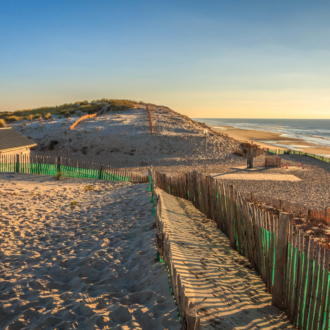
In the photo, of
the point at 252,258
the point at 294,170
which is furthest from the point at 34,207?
the point at 294,170

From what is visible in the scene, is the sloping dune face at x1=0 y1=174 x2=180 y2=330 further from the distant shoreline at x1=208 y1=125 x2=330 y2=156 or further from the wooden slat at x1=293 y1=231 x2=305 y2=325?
the distant shoreline at x1=208 y1=125 x2=330 y2=156

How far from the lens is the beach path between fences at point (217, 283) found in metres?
3.67

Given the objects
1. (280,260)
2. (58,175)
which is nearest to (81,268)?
(280,260)

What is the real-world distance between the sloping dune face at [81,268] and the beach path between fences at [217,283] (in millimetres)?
401

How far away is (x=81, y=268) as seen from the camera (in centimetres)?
522

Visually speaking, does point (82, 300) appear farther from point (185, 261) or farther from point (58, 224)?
point (58, 224)

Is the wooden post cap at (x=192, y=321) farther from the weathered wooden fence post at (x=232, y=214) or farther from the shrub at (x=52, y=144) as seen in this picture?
the shrub at (x=52, y=144)

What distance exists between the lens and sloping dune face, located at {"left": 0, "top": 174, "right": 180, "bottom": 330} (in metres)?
3.65

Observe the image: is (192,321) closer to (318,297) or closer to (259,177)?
(318,297)

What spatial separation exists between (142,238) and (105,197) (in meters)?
5.62

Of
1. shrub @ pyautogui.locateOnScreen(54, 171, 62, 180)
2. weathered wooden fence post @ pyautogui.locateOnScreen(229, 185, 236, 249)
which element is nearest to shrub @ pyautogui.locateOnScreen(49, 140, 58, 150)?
shrub @ pyautogui.locateOnScreen(54, 171, 62, 180)

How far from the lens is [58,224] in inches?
314

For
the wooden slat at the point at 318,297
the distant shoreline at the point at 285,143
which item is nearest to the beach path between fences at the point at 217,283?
the wooden slat at the point at 318,297

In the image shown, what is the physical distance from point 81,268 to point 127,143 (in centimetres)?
2920
